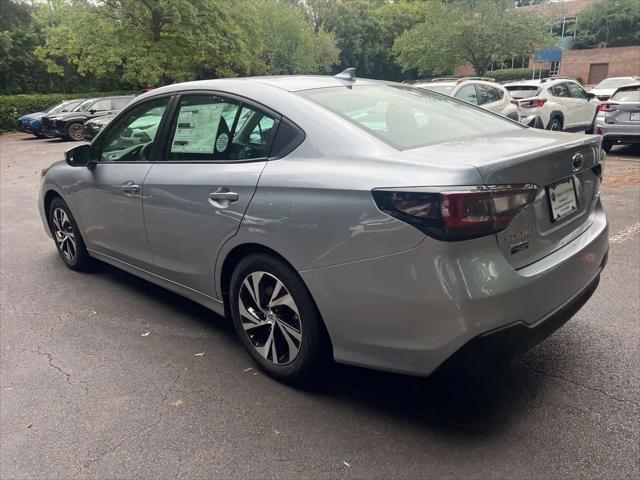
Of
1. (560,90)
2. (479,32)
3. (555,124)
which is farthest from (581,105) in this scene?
(479,32)

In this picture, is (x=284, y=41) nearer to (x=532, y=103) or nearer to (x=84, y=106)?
(x=84, y=106)

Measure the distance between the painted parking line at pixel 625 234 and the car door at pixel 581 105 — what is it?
28.2ft

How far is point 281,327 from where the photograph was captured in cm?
289

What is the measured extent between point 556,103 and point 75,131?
1592 cm

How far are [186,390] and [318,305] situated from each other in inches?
39.1

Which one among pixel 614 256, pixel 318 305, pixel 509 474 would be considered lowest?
pixel 614 256

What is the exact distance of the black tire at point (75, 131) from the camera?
19.2 m

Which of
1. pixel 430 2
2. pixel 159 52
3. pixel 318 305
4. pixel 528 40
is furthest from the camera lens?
pixel 430 2

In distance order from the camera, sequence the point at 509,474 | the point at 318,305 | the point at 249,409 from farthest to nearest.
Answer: the point at 249,409 < the point at 318,305 < the point at 509,474

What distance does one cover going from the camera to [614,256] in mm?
4922

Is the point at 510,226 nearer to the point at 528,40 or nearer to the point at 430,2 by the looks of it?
the point at 528,40

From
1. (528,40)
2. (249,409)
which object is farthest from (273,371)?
(528,40)

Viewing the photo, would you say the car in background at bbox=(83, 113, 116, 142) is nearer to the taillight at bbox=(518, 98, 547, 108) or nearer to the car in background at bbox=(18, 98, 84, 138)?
the car in background at bbox=(18, 98, 84, 138)

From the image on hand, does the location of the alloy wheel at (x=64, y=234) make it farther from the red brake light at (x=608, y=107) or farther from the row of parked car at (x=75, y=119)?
the row of parked car at (x=75, y=119)
